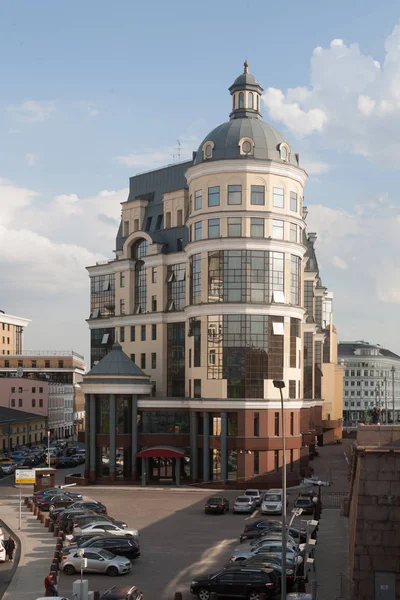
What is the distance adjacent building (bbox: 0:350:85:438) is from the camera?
490 feet

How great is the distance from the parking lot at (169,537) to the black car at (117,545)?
0.74 meters

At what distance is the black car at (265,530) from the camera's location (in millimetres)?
50438

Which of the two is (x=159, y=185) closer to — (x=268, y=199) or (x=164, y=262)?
(x=164, y=262)

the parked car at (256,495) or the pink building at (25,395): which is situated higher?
the pink building at (25,395)

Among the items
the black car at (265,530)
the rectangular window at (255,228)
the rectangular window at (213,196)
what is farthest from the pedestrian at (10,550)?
the rectangular window at (213,196)

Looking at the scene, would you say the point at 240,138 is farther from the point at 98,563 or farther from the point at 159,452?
the point at 98,563

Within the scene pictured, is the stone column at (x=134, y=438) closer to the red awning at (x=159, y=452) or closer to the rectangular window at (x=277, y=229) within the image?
the red awning at (x=159, y=452)

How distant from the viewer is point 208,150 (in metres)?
87.1

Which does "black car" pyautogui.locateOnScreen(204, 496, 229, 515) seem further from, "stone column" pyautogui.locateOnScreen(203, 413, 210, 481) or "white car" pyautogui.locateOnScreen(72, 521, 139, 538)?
"stone column" pyautogui.locateOnScreen(203, 413, 210, 481)

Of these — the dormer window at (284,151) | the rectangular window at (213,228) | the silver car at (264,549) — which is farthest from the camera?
the dormer window at (284,151)

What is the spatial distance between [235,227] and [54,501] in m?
31.2

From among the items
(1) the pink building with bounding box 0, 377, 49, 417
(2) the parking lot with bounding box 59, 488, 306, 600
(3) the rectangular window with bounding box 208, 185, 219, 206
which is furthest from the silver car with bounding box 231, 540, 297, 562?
(1) the pink building with bounding box 0, 377, 49, 417

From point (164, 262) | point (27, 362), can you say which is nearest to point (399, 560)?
point (164, 262)

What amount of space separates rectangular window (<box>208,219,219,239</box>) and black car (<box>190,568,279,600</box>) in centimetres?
4929
